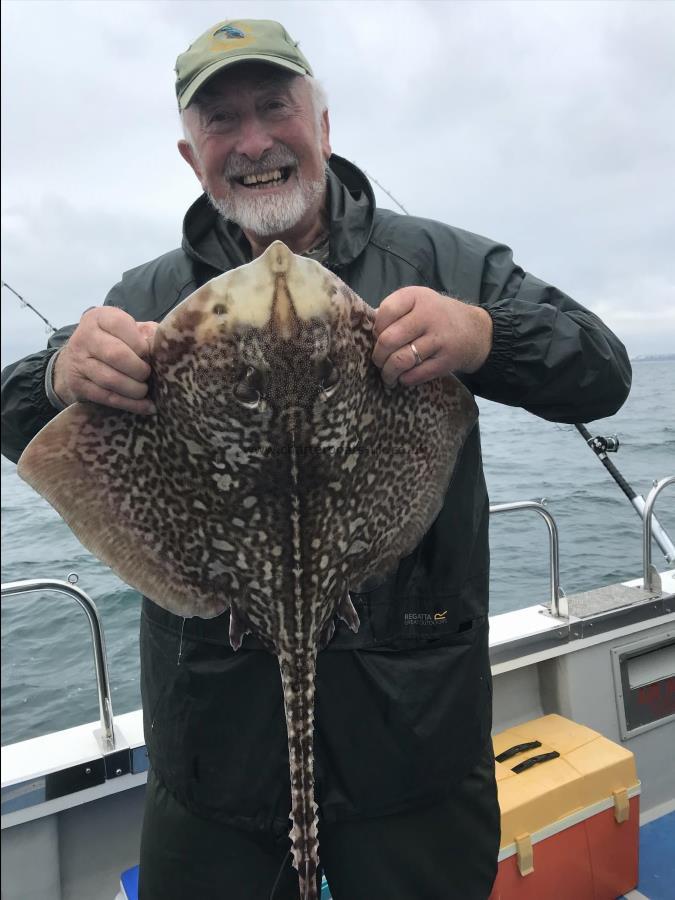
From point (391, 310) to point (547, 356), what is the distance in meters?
0.60

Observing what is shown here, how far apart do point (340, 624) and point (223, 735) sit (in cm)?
48

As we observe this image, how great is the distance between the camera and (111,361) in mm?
1434

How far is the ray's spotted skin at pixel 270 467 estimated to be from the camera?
137cm

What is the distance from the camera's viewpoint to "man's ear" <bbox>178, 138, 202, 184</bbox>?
2.31 metres

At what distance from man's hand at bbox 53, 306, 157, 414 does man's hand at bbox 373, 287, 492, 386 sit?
1.68ft

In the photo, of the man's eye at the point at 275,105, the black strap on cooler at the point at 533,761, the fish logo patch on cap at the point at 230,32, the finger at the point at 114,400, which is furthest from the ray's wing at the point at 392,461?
the black strap on cooler at the point at 533,761

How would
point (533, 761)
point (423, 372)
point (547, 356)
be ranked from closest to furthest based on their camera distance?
point (423, 372) → point (547, 356) → point (533, 761)

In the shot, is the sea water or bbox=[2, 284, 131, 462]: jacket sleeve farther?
the sea water

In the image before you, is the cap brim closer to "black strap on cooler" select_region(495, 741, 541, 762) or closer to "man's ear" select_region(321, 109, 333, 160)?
"man's ear" select_region(321, 109, 333, 160)

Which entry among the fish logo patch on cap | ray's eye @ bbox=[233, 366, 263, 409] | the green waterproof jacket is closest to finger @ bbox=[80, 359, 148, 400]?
ray's eye @ bbox=[233, 366, 263, 409]

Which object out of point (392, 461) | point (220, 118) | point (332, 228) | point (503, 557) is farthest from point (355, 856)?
point (503, 557)

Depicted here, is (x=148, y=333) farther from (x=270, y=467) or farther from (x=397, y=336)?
(x=397, y=336)

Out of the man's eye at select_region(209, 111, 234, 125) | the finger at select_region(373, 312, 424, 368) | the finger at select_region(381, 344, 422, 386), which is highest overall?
the man's eye at select_region(209, 111, 234, 125)

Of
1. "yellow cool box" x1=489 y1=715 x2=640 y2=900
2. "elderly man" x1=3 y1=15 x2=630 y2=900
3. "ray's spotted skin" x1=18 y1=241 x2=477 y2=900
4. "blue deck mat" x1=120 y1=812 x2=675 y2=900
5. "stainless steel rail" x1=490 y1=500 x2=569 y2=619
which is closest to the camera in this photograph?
"ray's spotted skin" x1=18 y1=241 x2=477 y2=900
